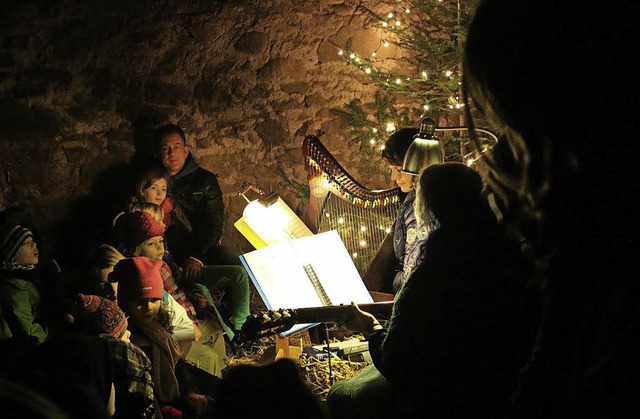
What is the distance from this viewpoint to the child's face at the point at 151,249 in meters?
4.00

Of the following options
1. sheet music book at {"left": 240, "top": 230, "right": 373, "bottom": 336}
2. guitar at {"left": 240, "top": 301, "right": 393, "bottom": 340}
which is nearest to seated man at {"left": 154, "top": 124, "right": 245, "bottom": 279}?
sheet music book at {"left": 240, "top": 230, "right": 373, "bottom": 336}

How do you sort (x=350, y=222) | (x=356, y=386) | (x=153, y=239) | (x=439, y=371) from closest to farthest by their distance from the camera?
(x=439, y=371) < (x=356, y=386) < (x=153, y=239) < (x=350, y=222)

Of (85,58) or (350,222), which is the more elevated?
(85,58)

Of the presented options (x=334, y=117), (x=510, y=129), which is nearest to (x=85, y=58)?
(x=334, y=117)

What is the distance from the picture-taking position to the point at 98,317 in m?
3.09

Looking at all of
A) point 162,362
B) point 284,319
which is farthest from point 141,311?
point 284,319

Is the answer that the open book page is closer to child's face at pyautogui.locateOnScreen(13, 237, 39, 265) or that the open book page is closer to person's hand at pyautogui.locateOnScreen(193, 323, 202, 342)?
person's hand at pyautogui.locateOnScreen(193, 323, 202, 342)

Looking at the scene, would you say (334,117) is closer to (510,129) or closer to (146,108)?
(146,108)

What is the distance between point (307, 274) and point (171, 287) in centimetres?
113

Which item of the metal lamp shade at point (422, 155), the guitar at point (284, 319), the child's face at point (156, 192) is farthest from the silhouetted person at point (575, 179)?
the child's face at point (156, 192)

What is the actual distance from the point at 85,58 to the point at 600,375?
5381 mm

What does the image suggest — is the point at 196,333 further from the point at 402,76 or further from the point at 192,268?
the point at 402,76

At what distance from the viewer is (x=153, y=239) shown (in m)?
4.06

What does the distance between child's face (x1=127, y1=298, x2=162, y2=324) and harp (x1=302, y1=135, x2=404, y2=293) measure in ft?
4.80
